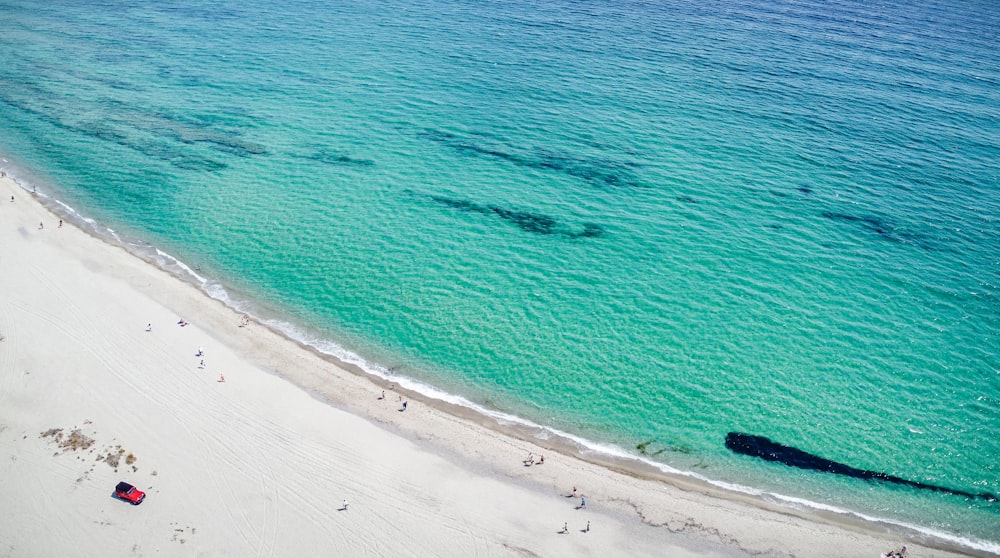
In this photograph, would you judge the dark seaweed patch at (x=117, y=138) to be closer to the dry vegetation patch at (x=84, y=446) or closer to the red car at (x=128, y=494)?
the dry vegetation patch at (x=84, y=446)

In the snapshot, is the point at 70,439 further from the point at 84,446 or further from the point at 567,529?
the point at 567,529

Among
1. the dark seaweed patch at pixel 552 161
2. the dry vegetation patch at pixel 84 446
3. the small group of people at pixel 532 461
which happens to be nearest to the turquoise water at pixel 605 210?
the dark seaweed patch at pixel 552 161

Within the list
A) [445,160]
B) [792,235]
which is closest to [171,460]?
[445,160]

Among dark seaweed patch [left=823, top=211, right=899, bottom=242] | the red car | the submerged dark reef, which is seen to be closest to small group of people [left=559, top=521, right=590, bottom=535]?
the submerged dark reef

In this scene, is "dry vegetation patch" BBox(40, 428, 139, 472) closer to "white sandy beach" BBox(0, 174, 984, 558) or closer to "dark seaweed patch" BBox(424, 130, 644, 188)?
"white sandy beach" BBox(0, 174, 984, 558)

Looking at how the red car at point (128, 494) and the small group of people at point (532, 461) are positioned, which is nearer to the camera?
the red car at point (128, 494)

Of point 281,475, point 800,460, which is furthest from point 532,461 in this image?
point 800,460

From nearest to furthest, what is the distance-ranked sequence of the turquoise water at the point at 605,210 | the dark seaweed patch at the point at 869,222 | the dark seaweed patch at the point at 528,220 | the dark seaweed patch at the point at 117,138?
the turquoise water at the point at 605,210, the dark seaweed patch at the point at 528,220, the dark seaweed patch at the point at 869,222, the dark seaweed patch at the point at 117,138
